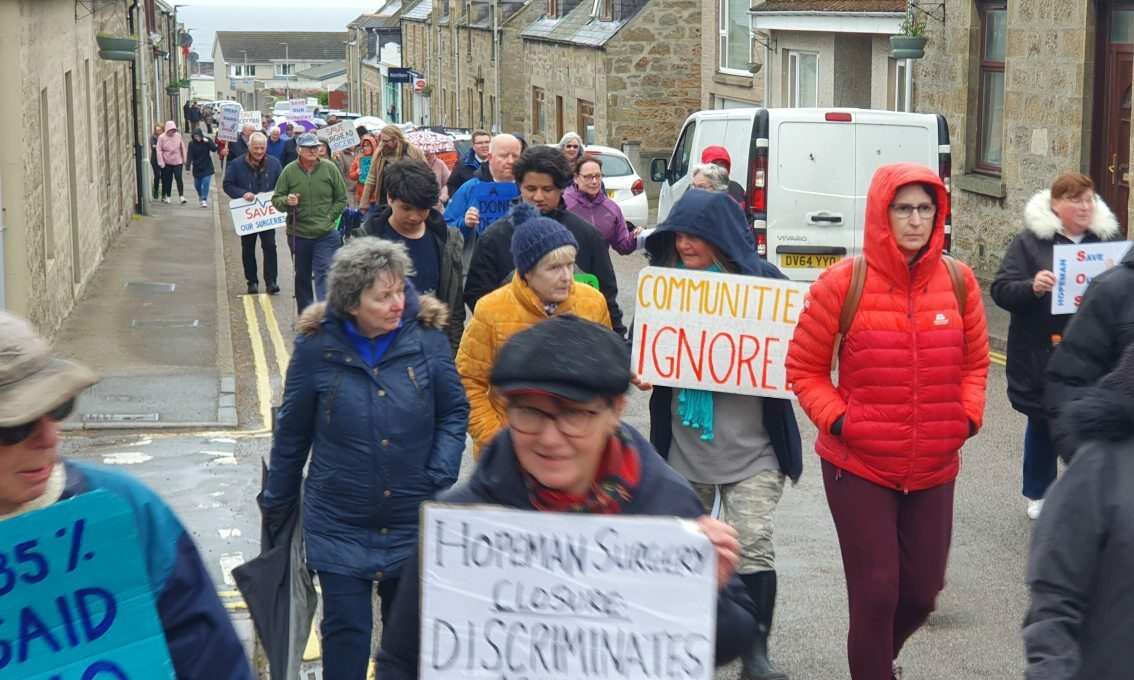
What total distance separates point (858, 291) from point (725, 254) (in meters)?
0.94

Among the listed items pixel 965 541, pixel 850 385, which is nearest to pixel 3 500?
pixel 850 385

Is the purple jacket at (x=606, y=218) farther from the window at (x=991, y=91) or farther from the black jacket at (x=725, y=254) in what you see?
the window at (x=991, y=91)

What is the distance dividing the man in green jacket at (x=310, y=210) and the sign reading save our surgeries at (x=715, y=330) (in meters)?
8.38

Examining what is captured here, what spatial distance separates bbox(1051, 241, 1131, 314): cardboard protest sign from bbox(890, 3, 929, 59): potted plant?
41.1ft

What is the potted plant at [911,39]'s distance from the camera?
20016 millimetres

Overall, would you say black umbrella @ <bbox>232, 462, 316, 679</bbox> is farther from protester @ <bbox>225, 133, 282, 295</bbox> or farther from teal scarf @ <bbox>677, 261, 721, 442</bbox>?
protester @ <bbox>225, 133, 282, 295</bbox>

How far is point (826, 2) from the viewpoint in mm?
26125

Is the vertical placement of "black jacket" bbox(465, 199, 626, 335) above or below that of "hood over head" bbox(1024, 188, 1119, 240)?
below

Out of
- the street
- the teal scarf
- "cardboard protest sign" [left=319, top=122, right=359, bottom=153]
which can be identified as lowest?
the street

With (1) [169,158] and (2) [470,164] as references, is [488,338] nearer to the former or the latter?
(2) [470,164]

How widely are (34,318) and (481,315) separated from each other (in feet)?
27.5

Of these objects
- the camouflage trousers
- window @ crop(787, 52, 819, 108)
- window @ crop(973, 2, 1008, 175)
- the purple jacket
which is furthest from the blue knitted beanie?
window @ crop(787, 52, 819, 108)

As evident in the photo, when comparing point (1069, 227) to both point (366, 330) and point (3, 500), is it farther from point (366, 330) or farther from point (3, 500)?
point (3, 500)

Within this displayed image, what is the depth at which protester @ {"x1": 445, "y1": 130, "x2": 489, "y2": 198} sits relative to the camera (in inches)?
563
